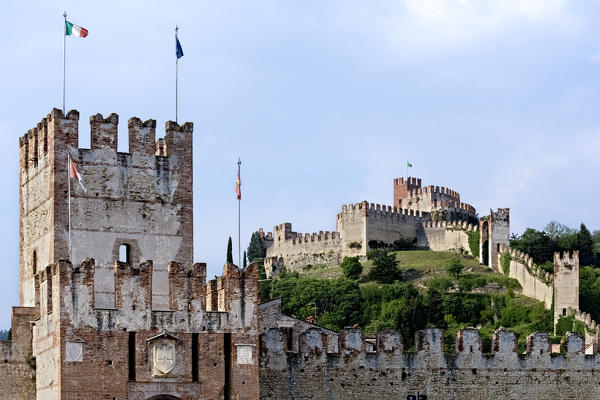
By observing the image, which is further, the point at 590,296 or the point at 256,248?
the point at 256,248

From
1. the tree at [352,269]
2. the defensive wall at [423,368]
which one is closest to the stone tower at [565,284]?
the tree at [352,269]

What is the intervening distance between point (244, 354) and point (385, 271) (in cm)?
8427

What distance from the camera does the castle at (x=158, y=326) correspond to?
4434 cm

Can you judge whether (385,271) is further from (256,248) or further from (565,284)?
(256,248)

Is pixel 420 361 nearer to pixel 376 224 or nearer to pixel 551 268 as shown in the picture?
pixel 551 268

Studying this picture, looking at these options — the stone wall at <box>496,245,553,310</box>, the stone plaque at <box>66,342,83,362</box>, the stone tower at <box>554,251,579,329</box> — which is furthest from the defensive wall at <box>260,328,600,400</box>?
the stone wall at <box>496,245,553,310</box>

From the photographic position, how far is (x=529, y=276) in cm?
12494

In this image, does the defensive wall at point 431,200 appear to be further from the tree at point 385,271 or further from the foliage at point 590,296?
the foliage at point 590,296

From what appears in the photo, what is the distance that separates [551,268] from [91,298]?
9131cm

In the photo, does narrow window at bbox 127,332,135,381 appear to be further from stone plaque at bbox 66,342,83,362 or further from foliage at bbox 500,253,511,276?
foliage at bbox 500,253,511,276

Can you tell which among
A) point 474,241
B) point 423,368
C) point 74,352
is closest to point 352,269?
point 474,241

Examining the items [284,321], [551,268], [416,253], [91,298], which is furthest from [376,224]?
[91,298]

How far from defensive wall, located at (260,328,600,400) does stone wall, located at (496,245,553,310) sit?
214ft

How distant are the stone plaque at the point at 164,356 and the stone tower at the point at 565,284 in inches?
2945
